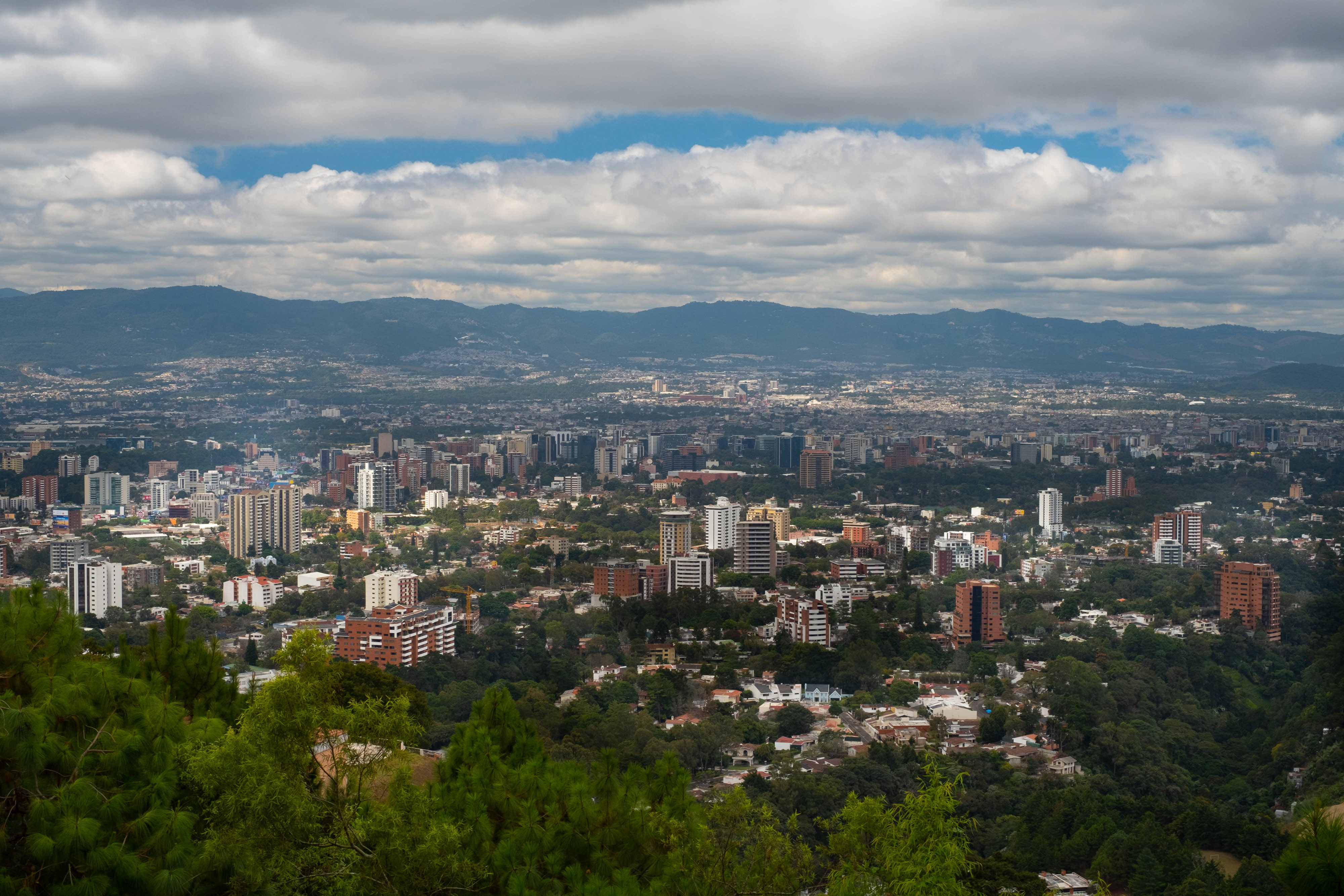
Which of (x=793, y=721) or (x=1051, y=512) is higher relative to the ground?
(x=1051, y=512)

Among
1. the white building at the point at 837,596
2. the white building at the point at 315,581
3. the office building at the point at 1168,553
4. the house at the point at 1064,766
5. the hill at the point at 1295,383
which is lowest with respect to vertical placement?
the house at the point at 1064,766

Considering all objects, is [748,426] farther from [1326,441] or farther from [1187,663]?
[1187,663]

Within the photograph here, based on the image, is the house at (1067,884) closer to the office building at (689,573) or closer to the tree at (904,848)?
the tree at (904,848)

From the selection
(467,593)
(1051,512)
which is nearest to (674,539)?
(467,593)

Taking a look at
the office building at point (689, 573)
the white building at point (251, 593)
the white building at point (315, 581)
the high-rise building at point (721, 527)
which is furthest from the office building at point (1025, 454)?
the white building at point (251, 593)

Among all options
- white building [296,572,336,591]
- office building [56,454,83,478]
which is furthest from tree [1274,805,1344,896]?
office building [56,454,83,478]

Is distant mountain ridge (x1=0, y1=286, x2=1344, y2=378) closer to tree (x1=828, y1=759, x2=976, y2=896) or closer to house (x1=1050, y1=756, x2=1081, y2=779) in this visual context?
house (x1=1050, y1=756, x2=1081, y2=779)

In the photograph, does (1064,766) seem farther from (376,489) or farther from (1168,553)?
(376,489)

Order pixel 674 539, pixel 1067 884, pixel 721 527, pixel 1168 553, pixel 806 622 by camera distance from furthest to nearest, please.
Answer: pixel 721 527 → pixel 674 539 → pixel 1168 553 → pixel 806 622 → pixel 1067 884
